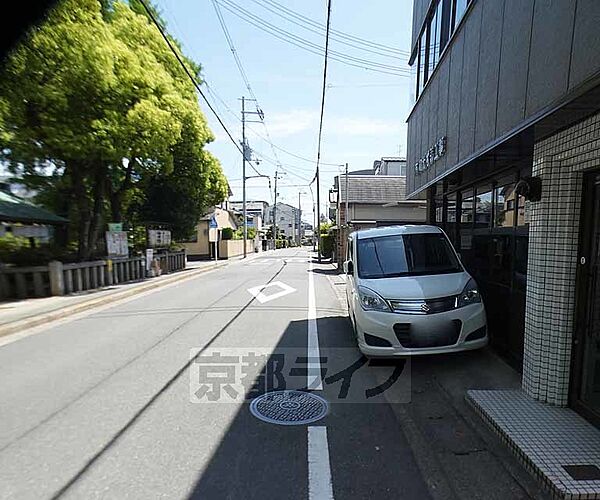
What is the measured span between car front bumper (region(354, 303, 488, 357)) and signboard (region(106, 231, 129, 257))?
1153cm

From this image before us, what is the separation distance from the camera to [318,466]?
8.97 ft

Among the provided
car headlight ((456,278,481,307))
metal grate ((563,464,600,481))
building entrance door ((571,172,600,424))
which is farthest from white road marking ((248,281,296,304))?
metal grate ((563,464,600,481))

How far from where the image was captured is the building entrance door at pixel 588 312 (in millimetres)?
3197

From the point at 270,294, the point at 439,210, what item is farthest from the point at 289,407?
the point at 270,294

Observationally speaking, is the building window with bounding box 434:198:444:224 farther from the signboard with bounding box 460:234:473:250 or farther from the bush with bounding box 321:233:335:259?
the bush with bounding box 321:233:335:259

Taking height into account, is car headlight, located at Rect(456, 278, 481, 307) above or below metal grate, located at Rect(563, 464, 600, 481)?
above

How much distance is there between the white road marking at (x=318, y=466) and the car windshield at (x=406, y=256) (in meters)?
2.51

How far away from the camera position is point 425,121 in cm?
775

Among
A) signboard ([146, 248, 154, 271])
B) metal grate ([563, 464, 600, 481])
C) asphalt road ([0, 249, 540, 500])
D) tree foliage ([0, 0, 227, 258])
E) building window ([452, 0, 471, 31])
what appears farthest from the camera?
signboard ([146, 248, 154, 271])

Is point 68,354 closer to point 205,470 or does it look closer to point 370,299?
point 205,470

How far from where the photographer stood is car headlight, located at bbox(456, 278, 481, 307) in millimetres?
4555

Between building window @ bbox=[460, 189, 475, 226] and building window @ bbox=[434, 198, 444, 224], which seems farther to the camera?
building window @ bbox=[434, 198, 444, 224]

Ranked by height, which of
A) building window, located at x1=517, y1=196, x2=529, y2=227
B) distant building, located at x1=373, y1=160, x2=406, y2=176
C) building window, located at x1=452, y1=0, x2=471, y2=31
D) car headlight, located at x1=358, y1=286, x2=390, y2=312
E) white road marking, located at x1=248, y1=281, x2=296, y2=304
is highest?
distant building, located at x1=373, y1=160, x2=406, y2=176

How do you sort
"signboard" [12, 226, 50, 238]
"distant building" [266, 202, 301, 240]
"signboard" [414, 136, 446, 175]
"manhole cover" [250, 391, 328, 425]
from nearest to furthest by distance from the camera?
"manhole cover" [250, 391, 328, 425] < "signboard" [414, 136, 446, 175] < "signboard" [12, 226, 50, 238] < "distant building" [266, 202, 301, 240]
